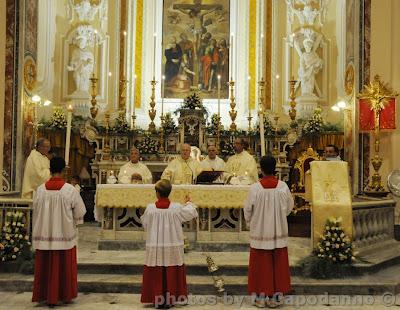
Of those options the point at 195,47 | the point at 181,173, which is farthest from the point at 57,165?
the point at 195,47

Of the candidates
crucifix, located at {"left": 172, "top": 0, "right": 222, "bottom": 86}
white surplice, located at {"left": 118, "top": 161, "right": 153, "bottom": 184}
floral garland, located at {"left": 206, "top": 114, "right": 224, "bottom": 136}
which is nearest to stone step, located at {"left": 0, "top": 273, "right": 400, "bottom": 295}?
white surplice, located at {"left": 118, "top": 161, "right": 153, "bottom": 184}

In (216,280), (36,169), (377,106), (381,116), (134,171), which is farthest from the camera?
(381,116)

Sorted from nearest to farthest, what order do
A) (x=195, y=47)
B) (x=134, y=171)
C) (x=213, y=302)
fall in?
(x=213, y=302), (x=134, y=171), (x=195, y=47)

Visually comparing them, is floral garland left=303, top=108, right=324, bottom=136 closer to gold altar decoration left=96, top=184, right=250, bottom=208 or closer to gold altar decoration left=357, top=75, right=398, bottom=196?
gold altar decoration left=357, top=75, right=398, bottom=196

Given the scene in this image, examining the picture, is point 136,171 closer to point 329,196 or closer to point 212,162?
point 212,162

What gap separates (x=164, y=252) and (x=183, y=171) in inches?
127

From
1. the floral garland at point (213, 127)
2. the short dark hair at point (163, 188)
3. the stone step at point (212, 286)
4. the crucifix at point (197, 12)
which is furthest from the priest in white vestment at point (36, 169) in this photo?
the crucifix at point (197, 12)

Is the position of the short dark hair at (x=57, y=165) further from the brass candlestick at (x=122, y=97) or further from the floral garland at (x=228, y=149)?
the brass candlestick at (x=122, y=97)

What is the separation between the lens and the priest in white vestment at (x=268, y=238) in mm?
5738

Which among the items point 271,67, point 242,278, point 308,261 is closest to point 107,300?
point 242,278

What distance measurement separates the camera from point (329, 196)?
722 centimetres

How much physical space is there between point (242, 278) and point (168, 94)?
7926mm

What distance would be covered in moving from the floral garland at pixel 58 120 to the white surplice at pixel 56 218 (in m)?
6.65

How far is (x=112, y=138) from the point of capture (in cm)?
1227
